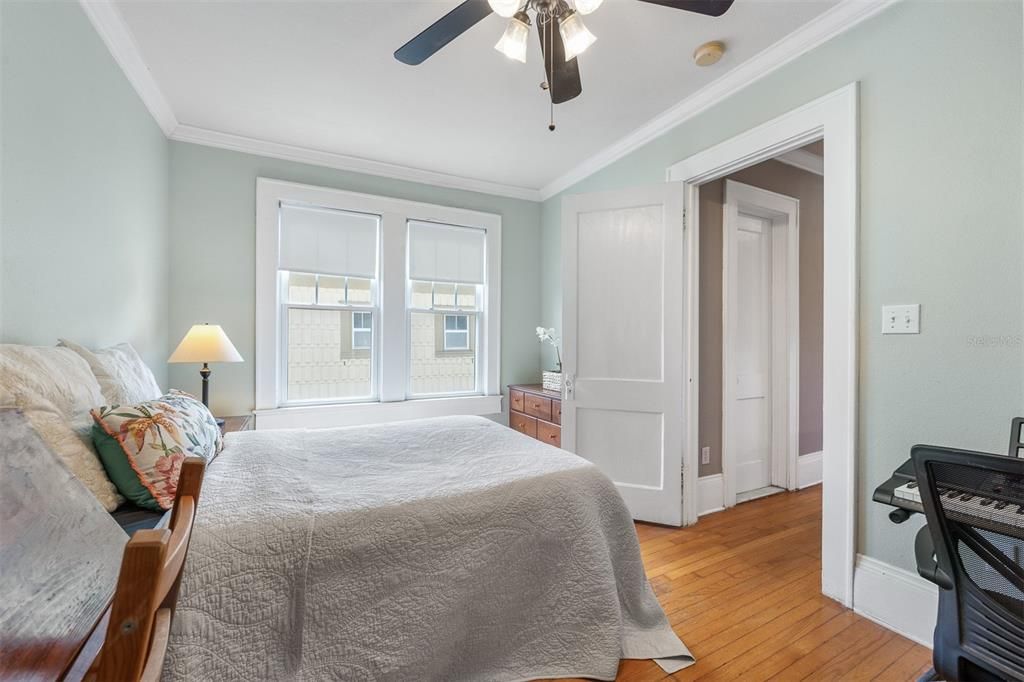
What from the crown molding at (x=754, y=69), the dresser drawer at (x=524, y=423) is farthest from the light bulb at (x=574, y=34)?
the dresser drawer at (x=524, y=423)

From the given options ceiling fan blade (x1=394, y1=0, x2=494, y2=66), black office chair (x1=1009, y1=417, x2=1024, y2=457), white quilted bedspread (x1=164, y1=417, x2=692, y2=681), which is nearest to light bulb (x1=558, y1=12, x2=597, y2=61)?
ceiling fan blade (x1=394, y1=0, x2=494, y2=66)

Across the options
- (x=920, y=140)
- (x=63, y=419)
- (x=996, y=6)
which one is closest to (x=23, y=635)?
(x=63, y=419)

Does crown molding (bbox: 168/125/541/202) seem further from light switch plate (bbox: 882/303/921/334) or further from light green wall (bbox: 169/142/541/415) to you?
light switch plate (bbox: 882/303/921/334)

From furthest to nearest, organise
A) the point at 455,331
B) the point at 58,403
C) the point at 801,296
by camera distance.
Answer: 1. the point at 455,331
2. the point at 801,296
3. the point at 58,403

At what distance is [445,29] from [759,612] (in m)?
2.72

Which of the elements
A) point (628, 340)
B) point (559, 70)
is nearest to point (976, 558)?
point (628, 340)

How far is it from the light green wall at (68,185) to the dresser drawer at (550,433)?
8.97 ft

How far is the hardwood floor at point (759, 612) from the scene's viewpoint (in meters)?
1.52

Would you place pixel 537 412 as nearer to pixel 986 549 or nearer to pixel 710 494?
pixel 710 494

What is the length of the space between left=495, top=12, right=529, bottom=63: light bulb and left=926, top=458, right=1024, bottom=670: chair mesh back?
1.79 metres

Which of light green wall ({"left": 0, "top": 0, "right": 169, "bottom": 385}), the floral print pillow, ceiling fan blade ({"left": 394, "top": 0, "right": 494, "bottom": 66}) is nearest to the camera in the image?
the floral print pillow

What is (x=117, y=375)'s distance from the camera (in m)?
1.56

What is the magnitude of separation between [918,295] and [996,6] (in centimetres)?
102

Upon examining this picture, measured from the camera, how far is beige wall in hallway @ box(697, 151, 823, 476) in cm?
291
